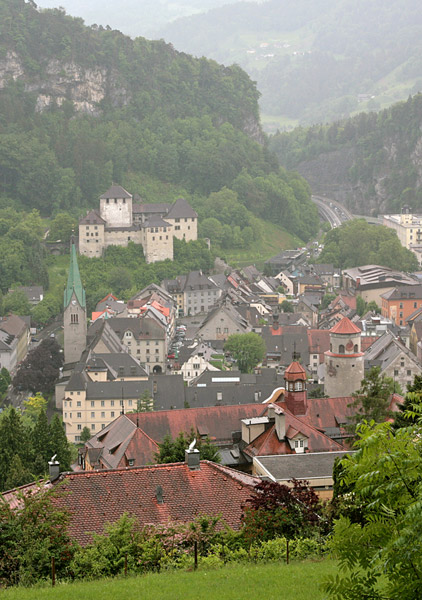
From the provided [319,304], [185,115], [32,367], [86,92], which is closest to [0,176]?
[86,92]

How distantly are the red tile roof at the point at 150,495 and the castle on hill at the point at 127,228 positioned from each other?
8821cm

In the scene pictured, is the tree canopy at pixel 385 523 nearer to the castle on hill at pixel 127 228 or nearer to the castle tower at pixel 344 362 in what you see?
the castle tower at pixel 344 362

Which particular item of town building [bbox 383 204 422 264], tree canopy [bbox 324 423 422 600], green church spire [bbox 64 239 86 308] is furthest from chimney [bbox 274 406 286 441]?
town building [bbox 383 204 422 264]

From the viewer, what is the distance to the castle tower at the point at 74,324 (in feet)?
291

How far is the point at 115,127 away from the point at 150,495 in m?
128

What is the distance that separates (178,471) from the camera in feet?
96.9

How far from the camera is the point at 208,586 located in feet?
68.9

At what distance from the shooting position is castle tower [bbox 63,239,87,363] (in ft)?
291

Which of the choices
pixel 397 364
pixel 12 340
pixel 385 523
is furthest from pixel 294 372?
pixel 12 340

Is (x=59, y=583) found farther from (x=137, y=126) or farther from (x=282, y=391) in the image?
(x=137, y=126)

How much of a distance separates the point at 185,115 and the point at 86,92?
1775 centimetres

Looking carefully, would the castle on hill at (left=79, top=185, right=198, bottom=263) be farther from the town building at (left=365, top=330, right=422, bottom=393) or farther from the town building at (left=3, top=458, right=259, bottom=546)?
the town building at (left=3, top=458, right=259, bottom=546)

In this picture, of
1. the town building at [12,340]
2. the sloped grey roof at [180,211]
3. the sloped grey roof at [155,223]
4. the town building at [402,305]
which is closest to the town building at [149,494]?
the town building at [12,340]

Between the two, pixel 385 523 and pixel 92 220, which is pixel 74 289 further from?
pixel 385 523
